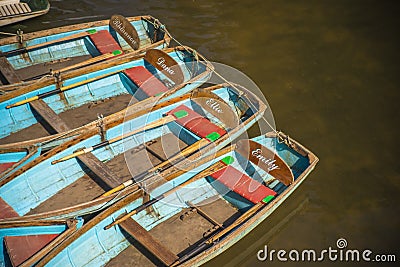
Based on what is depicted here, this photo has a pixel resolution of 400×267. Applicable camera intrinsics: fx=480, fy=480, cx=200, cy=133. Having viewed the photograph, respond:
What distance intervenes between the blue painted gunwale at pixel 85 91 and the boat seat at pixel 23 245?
3943 mm

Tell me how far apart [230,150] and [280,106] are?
13.1ft

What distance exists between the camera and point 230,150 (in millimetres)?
11961

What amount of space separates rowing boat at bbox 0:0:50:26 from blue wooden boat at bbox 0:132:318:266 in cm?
991

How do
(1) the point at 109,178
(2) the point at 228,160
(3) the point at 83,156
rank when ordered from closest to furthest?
(1) the point at 109,178 < (3) the point at 83,156 < (2) the point at 228,160

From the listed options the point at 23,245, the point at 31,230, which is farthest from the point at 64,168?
the point at 23,245

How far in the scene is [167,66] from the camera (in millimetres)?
14062

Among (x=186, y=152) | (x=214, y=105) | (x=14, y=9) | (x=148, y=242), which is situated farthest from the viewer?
(x=14, y=9)

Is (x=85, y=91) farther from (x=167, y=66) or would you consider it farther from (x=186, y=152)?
(x=186, y=152)

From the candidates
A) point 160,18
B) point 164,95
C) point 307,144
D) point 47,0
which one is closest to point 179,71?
point 164,95

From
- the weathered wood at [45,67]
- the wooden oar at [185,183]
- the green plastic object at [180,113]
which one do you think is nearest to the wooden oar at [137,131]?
the green plastic object at [180,113]

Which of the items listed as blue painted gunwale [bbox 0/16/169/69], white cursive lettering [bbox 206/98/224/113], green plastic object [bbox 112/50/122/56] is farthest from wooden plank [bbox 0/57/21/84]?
white cursive lettering [bbox 206/98/224/113]

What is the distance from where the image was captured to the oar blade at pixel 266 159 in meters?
11.3

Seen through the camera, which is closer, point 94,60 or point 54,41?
point 94,60

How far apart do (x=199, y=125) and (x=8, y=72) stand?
5.80 metres
